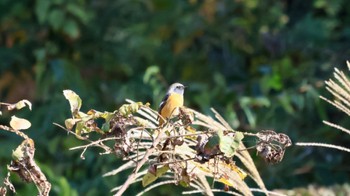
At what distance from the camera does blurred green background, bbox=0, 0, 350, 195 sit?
638 centimetres

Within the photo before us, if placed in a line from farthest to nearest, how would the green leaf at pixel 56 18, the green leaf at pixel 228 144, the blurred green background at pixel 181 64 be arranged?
the green leaf at pixel 56 18 → the blurred green background at pixel 181 64 → the green leaf at pixel 228 144

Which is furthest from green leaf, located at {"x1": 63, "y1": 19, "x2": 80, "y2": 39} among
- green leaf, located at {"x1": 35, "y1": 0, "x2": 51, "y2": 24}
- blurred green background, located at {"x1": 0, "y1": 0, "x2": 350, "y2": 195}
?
green leaf, located at {"x1": 35, "y1": 0, "x2": 51, "y2": 24}

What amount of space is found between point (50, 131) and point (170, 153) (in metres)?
4.84

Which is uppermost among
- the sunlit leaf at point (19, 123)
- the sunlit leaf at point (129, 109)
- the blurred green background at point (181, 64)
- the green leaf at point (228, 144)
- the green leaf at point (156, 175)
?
the blurred green background at point (181, 64)

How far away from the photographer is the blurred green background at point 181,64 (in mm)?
6383

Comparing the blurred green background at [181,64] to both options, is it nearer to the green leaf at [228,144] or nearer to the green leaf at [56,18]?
the green leaf at [56,18]

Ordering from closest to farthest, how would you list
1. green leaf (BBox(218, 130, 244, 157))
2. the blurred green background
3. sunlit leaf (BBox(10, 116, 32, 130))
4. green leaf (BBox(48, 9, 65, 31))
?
1. green leaf (BBox(218, 130, 244, 157))
2. sunlit leaf (BBox(10, 116, 32, 130))
3. the blurred green background
4. green leaf (BBox(48, 9, 65, 31))

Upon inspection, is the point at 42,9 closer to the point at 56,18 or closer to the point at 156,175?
the point at 56,18

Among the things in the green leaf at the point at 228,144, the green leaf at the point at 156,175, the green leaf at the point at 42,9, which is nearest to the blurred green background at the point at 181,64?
the green leaf at the point at 42,9

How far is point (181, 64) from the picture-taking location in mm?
7074

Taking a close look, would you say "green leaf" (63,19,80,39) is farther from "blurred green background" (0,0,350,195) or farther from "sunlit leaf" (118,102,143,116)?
"sunlit leaf" (118,102,143,116)

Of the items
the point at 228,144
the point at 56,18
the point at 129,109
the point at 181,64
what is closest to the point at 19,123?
the point at 129,109

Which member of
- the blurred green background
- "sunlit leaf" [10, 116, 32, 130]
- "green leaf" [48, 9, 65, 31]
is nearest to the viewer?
"sunlit leaf" [10, 116, 32, 130]

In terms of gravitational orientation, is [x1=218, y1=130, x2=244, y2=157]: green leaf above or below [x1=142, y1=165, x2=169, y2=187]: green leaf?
below
